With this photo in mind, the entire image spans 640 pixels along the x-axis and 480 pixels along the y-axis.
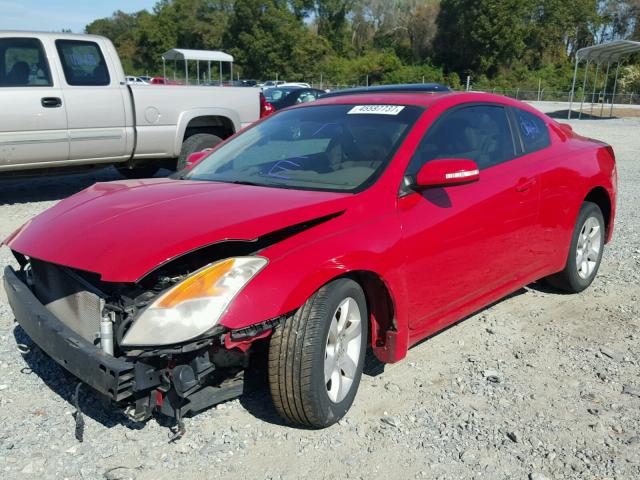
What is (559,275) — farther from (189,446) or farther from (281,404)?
(189,446)

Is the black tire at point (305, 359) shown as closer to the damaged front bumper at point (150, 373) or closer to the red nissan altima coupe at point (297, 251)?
the red nissan altima coupe at point (297, 251)

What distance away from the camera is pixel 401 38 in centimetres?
8200

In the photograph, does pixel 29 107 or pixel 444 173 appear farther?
pixel 29 107

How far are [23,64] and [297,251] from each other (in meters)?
6.32

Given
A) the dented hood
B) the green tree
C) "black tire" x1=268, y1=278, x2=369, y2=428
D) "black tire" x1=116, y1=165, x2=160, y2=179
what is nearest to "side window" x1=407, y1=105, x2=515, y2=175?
the dented hood

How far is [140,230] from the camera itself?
2883 mm

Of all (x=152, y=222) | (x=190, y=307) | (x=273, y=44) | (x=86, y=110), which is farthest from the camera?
(x=273, y=44)

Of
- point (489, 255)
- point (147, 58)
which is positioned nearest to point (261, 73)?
point (147, 58)

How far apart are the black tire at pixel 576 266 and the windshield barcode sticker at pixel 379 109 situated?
75.9 inches

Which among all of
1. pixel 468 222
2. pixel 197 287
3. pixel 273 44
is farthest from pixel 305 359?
pixel 273 44

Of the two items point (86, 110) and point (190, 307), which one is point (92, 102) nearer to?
point (86, 110)

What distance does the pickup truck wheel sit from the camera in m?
8.71

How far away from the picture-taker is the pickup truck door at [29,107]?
24.4 ft

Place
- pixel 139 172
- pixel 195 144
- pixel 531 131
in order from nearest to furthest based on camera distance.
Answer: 1. pixel 531 131
2. pixel 195 144
3. pixel 139 172
